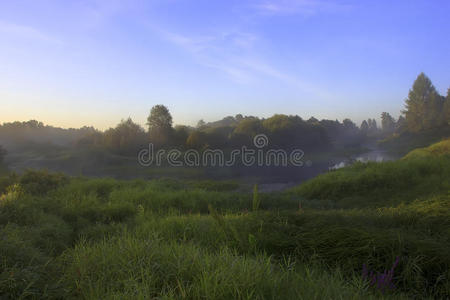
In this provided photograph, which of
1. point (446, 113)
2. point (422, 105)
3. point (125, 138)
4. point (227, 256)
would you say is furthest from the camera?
point (422, 105)

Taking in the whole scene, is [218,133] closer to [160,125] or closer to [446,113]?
[160,125]

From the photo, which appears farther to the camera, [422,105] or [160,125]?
[422,105]

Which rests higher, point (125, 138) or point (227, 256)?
point (125, 138)

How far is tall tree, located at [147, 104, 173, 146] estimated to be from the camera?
51.9 m

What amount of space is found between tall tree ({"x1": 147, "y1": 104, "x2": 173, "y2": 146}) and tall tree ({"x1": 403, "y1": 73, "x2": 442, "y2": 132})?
55.4 m

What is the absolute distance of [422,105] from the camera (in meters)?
62.3

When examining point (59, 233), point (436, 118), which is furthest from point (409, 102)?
point (59, 233)

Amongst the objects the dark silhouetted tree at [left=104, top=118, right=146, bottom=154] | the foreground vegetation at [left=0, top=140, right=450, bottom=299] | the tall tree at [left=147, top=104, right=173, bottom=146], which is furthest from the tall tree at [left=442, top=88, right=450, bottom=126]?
the foreground vegetation at [left=0, top=140, right=450, bottom=299]

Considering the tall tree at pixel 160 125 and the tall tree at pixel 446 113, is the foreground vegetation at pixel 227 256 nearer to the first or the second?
the tall tree at pixel 160 125

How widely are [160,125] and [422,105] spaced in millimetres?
57681

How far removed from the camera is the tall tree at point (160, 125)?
51.9 meters

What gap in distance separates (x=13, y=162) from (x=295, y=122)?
57.3 m

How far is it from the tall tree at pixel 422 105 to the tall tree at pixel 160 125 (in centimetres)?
5536

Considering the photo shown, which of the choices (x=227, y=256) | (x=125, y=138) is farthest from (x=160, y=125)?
(x=227, y=256)
